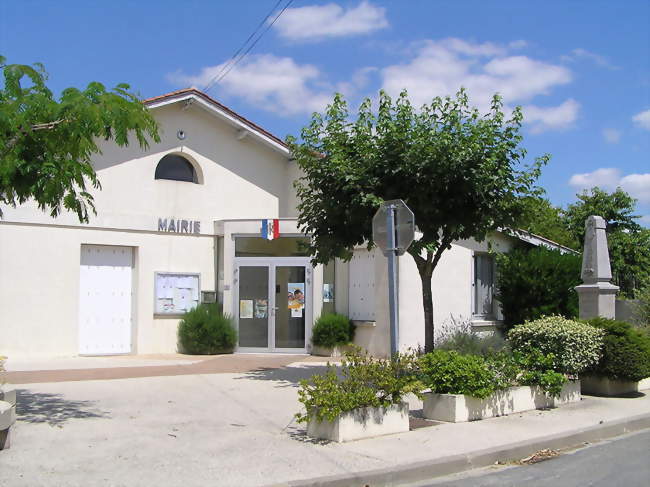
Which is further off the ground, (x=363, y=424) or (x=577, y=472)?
(x=363, y=424)

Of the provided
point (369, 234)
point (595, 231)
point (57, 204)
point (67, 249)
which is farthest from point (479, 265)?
point (57, 204)

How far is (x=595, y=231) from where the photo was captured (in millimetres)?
13445

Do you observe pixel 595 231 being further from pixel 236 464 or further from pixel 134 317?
pixel 134 317

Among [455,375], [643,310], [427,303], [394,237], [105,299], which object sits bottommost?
[455,375]

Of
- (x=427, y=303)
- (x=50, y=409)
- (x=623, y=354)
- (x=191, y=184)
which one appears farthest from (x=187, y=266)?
(x=623, y=354)

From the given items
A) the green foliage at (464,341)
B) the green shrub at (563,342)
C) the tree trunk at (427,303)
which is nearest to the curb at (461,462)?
the green shrub at (563,342)

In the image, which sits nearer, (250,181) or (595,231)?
(595,231)

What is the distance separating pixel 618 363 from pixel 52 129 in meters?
8.95

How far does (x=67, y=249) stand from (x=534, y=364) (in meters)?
10.2

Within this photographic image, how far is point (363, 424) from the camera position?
320 inches

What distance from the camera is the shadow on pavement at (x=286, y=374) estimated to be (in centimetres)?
1261

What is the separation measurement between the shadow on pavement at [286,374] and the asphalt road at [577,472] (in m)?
5.23

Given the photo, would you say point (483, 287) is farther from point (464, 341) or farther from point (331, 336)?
point (331, 336)

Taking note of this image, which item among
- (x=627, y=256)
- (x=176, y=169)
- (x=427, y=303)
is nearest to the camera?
(x=427, y=303)
